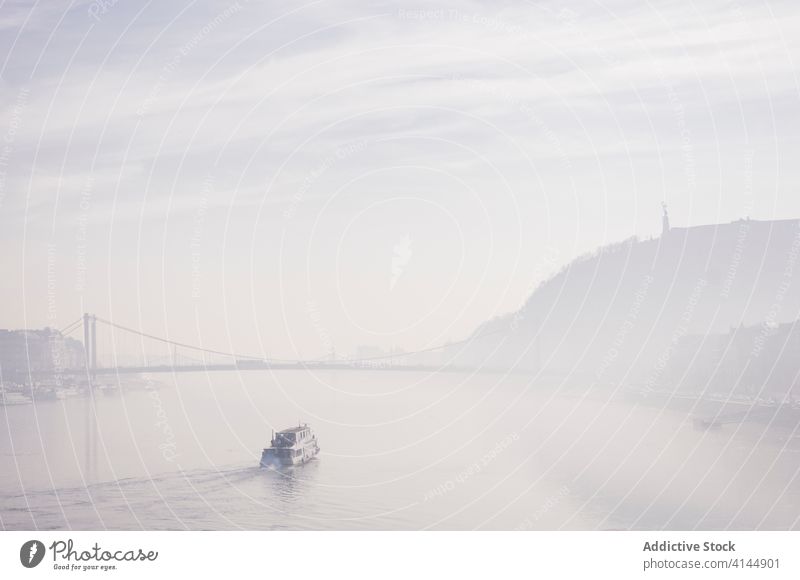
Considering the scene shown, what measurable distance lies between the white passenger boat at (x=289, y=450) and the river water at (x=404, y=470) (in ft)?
1.02

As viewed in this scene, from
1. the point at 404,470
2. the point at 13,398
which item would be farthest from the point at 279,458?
the point at 13,398

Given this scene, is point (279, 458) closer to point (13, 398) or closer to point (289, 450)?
point (289, 450)

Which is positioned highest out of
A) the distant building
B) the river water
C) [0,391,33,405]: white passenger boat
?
the distant building

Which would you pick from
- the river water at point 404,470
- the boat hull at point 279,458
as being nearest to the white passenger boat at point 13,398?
the river water at point 404,470

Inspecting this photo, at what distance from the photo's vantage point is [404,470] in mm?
21344

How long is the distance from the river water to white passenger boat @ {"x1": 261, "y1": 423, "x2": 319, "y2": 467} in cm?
31

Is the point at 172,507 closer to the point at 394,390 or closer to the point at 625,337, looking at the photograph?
the point at 394,390

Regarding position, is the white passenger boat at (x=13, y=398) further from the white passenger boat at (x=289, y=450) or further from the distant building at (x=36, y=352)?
the white passenger boat at (x=289, y=450)

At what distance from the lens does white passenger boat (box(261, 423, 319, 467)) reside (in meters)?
23.0

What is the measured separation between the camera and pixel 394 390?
1987 inches

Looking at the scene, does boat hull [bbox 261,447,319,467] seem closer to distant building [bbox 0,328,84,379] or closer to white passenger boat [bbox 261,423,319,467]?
white passenger boat [bbox 261,423,319,467]

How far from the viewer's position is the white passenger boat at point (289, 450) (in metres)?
23.0

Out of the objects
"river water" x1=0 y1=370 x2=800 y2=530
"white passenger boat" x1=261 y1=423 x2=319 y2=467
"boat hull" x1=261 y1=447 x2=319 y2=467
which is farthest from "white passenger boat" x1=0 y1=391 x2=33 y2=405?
"boat hull" x1=261 y1=447 x2=319 y2=467
